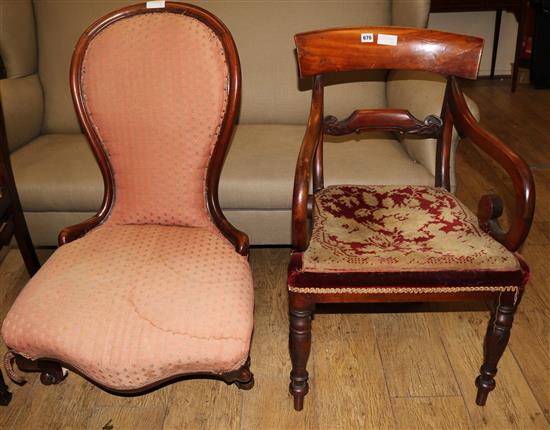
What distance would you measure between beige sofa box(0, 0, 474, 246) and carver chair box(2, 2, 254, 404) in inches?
15.7

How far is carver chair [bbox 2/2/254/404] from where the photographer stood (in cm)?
111

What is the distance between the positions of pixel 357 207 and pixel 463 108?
1.33ft

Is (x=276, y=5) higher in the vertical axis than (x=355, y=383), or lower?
higher

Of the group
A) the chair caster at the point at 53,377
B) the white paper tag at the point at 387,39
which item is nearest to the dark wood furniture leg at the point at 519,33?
the white paper tag at the point at 387,39

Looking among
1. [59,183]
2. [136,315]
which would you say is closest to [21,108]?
[59,183]

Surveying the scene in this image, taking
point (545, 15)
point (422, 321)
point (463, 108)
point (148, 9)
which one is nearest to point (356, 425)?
point (422, 321)

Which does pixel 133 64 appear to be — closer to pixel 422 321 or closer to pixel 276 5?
pixel 276 5

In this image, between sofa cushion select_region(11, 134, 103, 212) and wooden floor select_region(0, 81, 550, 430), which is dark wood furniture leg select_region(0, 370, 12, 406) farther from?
sofa cushion select_region(11, 134, 103, 212)

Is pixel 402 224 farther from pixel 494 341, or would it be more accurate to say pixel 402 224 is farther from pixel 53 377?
pixel 53 377

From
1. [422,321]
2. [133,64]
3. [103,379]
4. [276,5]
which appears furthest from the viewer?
[276,5]

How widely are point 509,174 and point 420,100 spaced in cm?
65

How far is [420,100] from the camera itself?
1790mm

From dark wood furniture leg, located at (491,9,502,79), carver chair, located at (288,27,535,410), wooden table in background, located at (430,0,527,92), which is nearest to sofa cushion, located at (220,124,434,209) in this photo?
carver chair, located at (288,27,535,410)

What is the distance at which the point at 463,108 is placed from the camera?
147 centimetres
